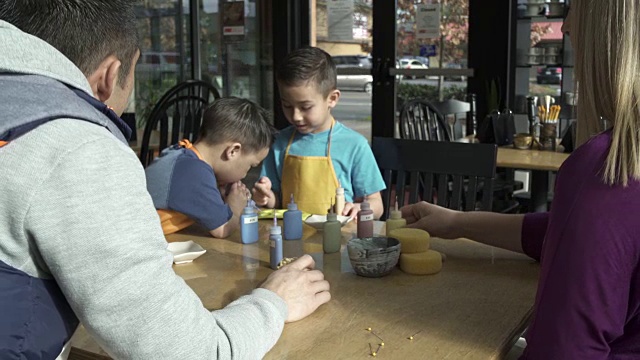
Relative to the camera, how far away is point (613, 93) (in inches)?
39.4

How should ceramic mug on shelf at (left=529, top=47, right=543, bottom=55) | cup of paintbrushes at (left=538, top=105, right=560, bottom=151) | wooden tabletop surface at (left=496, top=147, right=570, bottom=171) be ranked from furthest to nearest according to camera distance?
ceramic mug on shelf at (left=529, top=47, right=543, bottom=55)
cup of paintbrushes at (left=538, top=105, right=560, bottom=151)
wooden tabletop surface at (left=496, top=147, right=570, bottom=171)

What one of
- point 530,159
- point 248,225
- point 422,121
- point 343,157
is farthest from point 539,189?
point 248,225

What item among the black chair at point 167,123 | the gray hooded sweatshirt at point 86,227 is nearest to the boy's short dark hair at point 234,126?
the gray hooded sweatshirt at point 86,227

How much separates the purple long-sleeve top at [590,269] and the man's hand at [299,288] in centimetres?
40

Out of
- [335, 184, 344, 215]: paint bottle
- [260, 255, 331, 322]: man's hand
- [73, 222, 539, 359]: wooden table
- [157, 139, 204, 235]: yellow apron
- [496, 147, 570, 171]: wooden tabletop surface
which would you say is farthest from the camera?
[496, 147, 570, 171]: wooden tabletop surface

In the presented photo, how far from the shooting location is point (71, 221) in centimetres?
80

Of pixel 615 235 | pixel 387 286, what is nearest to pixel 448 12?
pixel 387 286

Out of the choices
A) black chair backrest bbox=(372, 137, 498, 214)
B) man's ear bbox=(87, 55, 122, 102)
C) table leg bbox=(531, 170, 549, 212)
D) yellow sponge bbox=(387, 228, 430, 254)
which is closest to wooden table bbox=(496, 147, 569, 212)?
table leg bbox=(531, 170, 549, 212)

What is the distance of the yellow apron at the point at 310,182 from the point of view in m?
2.43

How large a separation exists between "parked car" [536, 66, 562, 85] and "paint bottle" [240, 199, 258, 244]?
3.81 m

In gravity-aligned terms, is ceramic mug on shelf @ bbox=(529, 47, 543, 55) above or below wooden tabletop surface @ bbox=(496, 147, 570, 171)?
above

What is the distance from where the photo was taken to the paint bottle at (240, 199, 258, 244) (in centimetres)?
174

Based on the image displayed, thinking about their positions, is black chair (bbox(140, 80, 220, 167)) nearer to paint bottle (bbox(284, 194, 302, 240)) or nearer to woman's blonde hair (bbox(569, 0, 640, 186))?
paint bottle (bbox(284, 194, 302, 240))

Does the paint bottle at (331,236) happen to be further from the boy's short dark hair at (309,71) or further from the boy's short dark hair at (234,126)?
the boy's short dark hair at (309,71)
